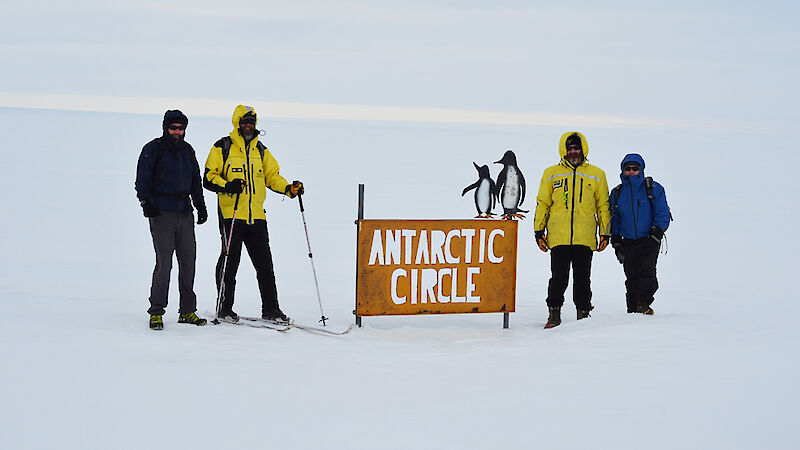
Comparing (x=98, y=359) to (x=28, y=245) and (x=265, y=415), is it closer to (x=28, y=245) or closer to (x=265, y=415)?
(x=265, y=415)

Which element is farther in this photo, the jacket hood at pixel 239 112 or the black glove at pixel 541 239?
the black glove at pixel 541 239

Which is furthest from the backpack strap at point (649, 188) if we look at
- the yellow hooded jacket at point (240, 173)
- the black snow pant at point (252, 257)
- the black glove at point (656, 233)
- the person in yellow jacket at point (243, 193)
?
the black snow pant at point (252, 257)

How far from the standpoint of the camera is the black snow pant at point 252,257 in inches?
306

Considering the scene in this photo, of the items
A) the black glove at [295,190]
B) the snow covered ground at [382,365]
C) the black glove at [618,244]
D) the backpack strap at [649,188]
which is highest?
the backpack strap at [649,188]

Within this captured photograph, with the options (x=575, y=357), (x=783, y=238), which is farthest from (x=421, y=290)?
(x=783, y=238)

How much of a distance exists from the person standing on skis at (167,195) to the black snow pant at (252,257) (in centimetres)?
45

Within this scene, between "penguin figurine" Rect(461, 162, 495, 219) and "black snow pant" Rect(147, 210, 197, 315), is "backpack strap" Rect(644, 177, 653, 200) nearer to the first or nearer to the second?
"penguin figurine" Rect(461, 162, 495, 219)

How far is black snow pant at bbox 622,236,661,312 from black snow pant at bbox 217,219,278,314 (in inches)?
128

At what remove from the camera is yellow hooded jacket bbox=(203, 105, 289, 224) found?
25.1 ft

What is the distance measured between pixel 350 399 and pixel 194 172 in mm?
2911

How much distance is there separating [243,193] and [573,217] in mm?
2949

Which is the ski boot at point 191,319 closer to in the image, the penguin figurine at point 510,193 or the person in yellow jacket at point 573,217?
the penguin figurine at point 510,193

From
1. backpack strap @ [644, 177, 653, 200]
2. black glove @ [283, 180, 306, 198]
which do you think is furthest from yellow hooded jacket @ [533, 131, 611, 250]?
black glove @ [283, 180, 306, 198]

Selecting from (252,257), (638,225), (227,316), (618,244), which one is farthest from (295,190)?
(638,225)
